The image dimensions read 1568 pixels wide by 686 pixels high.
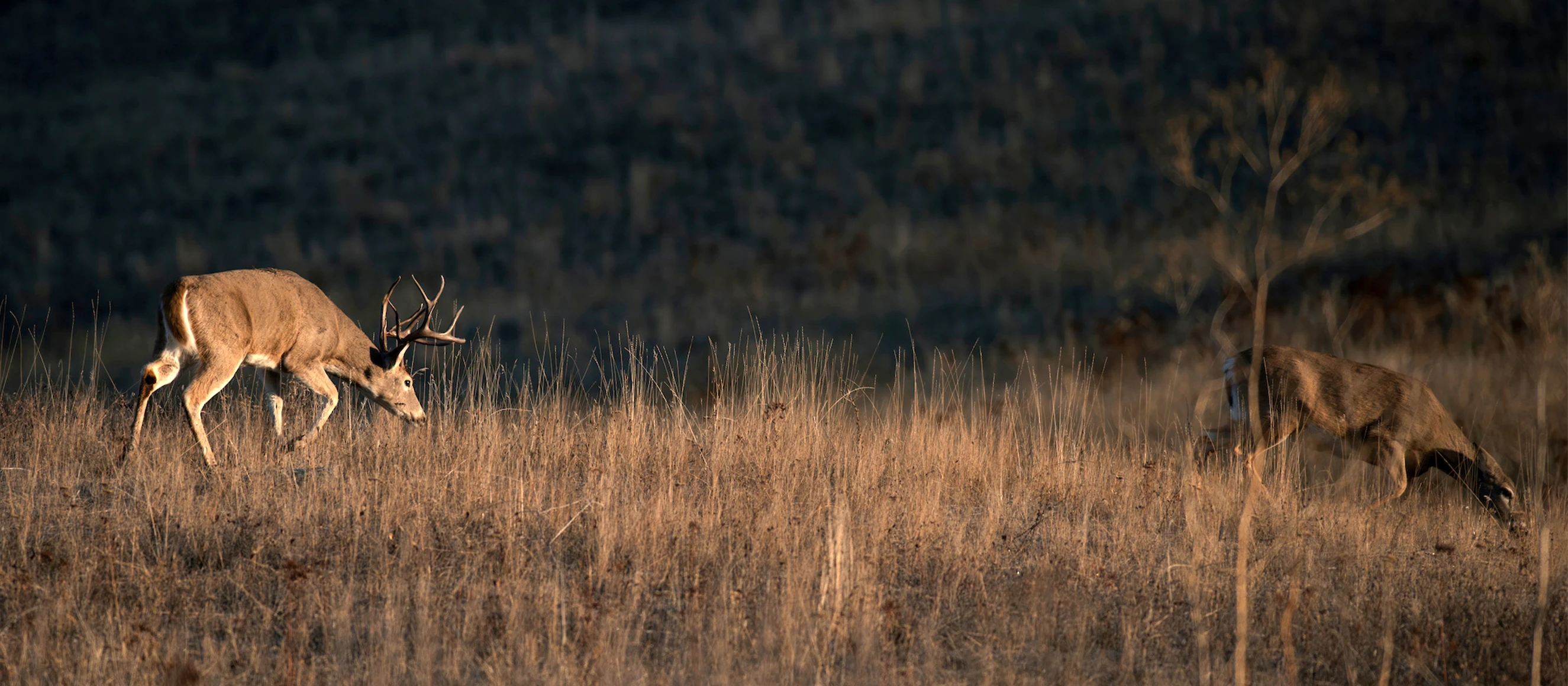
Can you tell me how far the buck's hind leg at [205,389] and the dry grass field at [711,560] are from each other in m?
0.28

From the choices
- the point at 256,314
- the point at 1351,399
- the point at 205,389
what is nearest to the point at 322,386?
the point at 256,314

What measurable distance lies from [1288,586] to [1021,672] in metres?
2.10

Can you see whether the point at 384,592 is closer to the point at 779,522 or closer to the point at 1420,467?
the point at 779,522

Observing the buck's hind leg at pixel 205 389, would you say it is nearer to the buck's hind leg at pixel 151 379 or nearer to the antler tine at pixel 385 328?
the buck's hind leg at pixel 151 379

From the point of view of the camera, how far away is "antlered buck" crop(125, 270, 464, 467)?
28.4 feet

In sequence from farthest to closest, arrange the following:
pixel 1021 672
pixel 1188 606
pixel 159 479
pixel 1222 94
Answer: pixel 159 479 < pixel 1188 606 < pixel 1021 672 < pixel 1222 94

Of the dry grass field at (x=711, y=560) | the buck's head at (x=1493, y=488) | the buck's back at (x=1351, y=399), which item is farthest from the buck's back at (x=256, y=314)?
the buck's head at (x=1493, y=488)

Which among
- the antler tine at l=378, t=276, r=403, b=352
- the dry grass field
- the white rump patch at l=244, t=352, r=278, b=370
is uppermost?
the antler tine at l=378, t=276, r=403, b=352

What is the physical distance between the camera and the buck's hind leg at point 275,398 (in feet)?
31.6

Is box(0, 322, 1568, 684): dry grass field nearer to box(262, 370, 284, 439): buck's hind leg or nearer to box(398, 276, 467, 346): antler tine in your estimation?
box(262, 370, 284, 439): buck's hind leg

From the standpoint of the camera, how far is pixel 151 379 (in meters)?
8.52

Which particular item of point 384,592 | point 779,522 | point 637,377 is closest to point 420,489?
point 384,592

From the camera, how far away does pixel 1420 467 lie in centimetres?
1030

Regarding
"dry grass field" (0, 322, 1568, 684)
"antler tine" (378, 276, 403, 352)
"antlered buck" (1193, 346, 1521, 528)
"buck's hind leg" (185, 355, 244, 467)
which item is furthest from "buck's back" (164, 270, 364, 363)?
"antlered buck" (1193, 346, 1521, 528)
